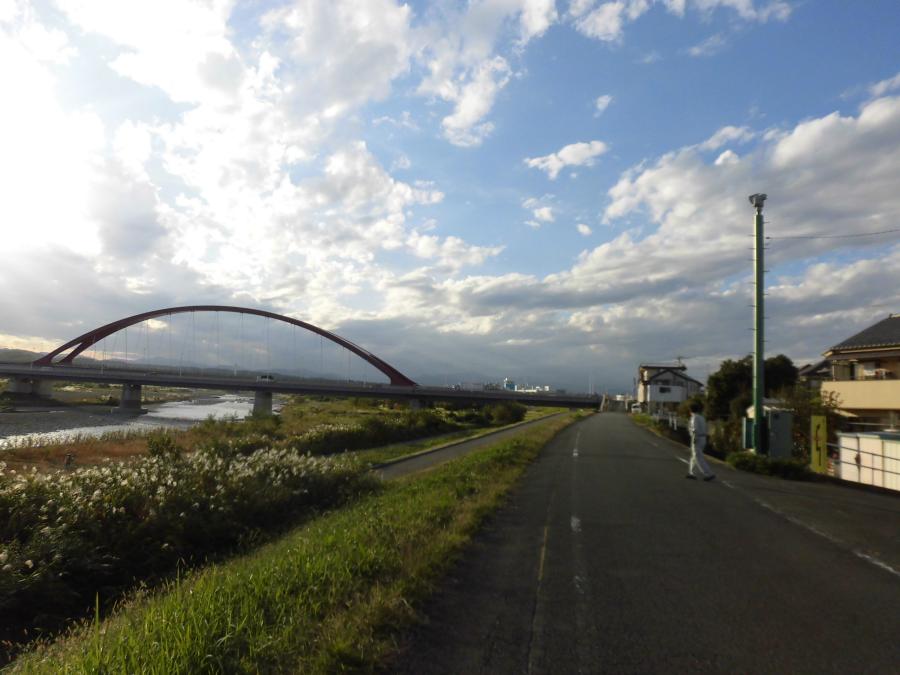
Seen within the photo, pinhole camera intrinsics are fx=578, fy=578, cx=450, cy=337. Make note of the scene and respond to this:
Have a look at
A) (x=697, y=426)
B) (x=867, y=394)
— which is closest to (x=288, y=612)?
(x=697, y=426)

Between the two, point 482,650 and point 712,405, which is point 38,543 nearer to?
point 482,650

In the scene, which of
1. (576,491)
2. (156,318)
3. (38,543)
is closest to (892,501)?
(576,491)

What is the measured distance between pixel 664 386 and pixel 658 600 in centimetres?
8538

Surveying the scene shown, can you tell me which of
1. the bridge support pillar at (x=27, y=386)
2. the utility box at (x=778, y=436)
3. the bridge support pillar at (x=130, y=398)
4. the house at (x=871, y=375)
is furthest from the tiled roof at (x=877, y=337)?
the bridge support pillar at (x=27, y=386)

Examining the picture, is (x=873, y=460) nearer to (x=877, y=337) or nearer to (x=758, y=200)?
(x=758, y=200)

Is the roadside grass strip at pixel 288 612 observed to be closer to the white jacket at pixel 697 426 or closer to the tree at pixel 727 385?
the white jacket at pixel 697 426

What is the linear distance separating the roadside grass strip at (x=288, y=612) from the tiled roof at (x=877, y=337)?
31.9 meters

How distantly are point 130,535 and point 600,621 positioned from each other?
6.67 meters

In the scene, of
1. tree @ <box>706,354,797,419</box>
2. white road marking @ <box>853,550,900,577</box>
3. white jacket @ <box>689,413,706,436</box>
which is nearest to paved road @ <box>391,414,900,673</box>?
white road marking @ <box>853,550,900,577</box>

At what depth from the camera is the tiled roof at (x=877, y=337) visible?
99.6 feet

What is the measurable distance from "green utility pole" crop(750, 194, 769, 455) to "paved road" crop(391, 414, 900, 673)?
720cm

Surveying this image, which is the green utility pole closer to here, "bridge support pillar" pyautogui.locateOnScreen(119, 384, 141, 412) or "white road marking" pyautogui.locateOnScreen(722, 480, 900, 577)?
"white road marking" pyautogui.locateOnScreen(722, 480, 900, 577)

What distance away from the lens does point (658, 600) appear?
5.11 metres

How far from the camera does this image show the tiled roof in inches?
1195
